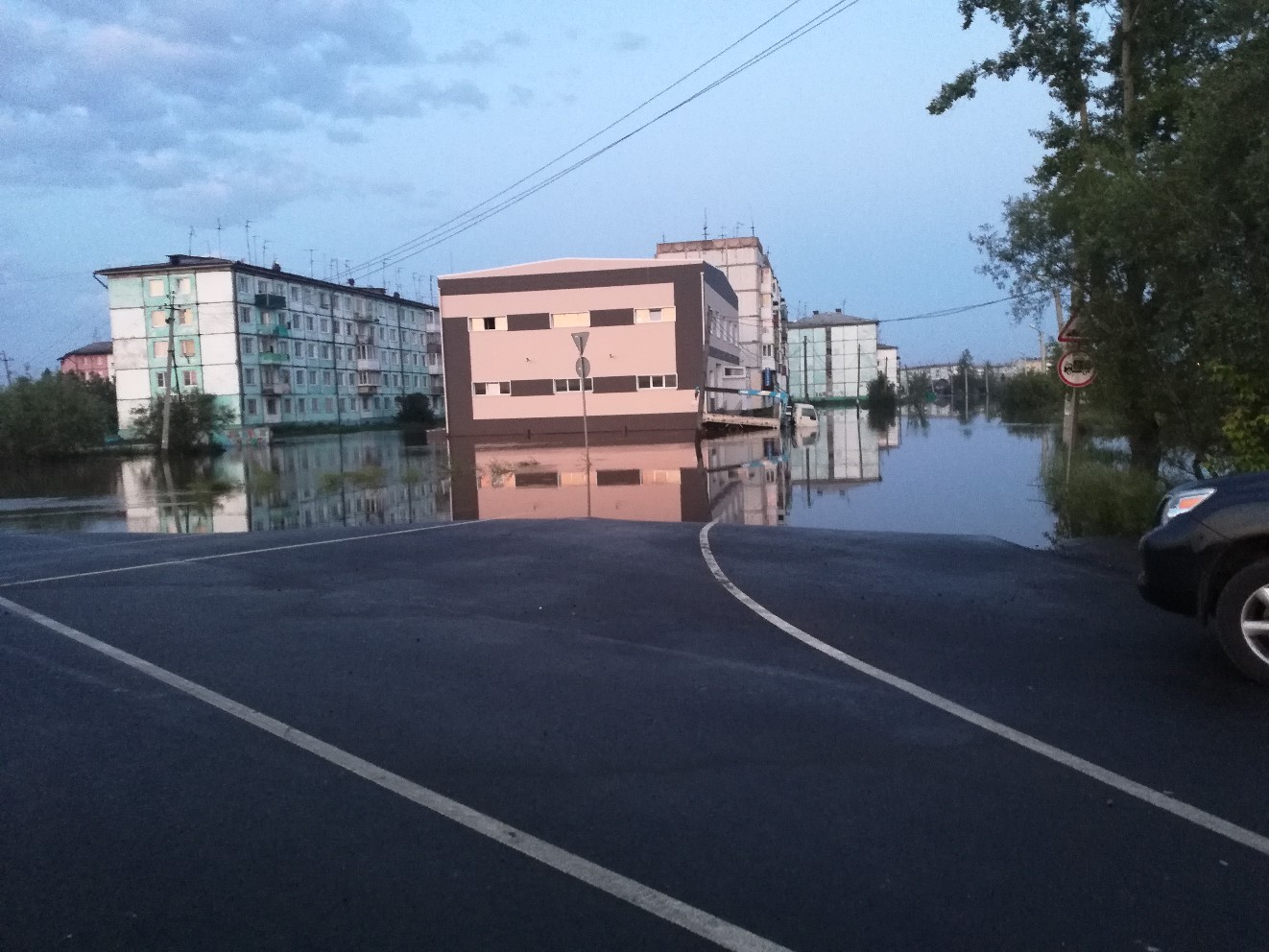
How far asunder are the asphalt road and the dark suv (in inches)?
13.1

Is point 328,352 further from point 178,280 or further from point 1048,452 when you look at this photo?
point 1048,452

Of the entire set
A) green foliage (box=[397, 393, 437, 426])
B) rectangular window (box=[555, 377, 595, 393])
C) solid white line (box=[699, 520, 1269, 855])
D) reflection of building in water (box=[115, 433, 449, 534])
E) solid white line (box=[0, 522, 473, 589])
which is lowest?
reflection of building in water (box=[115, 433, 449, 534])

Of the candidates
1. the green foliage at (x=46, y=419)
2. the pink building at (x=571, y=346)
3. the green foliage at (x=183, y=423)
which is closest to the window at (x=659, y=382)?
the pink building at (x=571, y=346)

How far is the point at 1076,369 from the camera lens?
14672 mm

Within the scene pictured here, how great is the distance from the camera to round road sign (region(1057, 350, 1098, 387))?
14.4 metres

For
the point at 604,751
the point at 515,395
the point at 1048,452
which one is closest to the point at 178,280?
the point at 515,395

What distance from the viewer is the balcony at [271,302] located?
80812mm

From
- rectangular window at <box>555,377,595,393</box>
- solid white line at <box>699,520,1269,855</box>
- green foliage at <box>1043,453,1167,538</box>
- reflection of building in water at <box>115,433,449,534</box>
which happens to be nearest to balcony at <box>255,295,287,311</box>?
rectangular window at <box>555,377,595,393</box>

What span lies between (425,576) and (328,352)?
87.5m

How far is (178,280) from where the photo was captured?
3036 inches

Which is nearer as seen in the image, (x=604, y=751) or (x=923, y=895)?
(x=923, y=895)

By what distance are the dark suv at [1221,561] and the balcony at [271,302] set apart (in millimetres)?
80392

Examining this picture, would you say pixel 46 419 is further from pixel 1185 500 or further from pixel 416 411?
pixel 1185 500

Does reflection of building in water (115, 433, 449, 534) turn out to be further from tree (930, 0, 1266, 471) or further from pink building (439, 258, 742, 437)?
pink building (439, 258, 742, 437)
